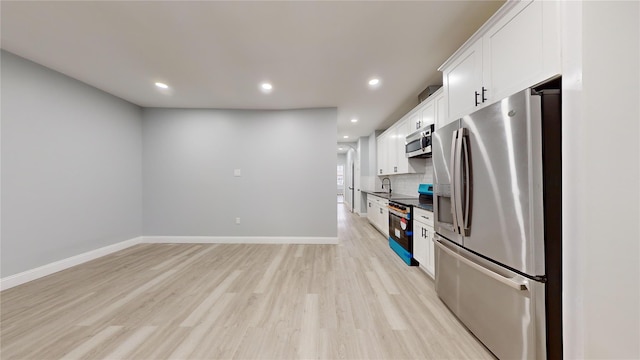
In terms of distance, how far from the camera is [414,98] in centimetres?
383

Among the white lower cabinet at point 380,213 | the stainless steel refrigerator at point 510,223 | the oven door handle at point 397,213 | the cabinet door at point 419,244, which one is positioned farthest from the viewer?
the white lower cabinet at point 380,213

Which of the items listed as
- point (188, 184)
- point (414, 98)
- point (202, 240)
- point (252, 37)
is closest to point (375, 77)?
point (414, 98)

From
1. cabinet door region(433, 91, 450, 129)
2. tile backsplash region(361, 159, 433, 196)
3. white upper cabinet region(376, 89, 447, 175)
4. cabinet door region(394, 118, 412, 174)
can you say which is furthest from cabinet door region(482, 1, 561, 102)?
tile backsplash region(361, 159, 433, 196)

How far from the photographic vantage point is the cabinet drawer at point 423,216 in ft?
8.14

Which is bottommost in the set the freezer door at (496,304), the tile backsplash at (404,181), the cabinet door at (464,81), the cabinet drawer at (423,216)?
the freezer door at (496,304)

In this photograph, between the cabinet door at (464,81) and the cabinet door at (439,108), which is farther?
the cabinet door at (439,108)

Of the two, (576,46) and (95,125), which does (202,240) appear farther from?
(576,46)

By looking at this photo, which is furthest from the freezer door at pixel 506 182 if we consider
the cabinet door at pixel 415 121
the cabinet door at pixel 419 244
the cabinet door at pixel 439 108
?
the cabinet door at pixel 415 121

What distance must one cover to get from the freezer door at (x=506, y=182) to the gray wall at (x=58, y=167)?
466cm

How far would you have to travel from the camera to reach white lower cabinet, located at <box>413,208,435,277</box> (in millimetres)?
2500

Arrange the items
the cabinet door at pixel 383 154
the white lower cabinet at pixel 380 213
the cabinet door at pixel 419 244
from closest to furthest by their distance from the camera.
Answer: the cabinet door at pixel 419 244 → the white lower cabinet at pixel 380 213 → the cabinet door at pixel 383 154

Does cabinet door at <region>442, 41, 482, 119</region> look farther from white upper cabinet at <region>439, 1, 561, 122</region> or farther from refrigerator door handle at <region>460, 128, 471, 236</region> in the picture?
refrigerator door handle at <region>460, 128, 471, 236</region>

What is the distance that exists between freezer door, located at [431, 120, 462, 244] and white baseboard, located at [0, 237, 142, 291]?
15.3ft

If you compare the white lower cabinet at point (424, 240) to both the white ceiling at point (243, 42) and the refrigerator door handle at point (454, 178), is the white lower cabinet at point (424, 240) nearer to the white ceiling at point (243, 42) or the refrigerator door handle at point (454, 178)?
the refrigerator door handle at point (454, 178)
